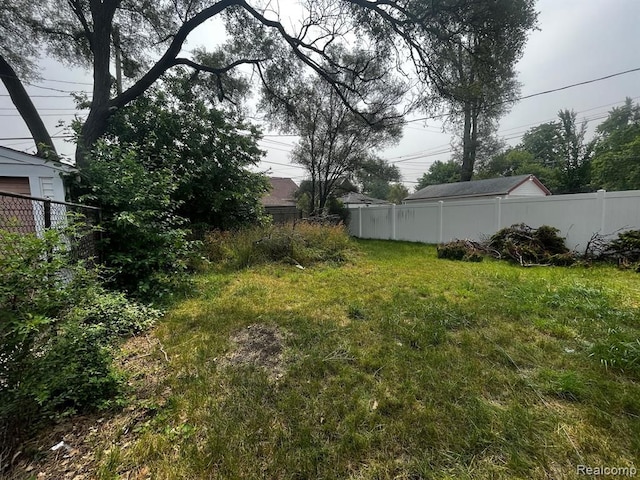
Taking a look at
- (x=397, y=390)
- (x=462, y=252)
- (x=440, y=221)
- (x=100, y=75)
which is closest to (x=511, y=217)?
(x=462, y=252)

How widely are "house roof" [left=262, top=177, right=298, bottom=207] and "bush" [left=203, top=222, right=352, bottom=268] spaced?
46.7 ft

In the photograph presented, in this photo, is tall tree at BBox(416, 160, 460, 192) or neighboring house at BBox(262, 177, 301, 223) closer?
neighboring house at BBox(262, 177, 301, 223)

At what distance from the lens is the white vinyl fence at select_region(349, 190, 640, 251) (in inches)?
221

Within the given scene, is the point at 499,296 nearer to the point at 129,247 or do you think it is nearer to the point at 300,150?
the point at 129,247

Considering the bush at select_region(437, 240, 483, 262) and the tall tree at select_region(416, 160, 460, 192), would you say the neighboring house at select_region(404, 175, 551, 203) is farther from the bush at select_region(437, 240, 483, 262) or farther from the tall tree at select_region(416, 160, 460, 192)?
the tall tree at select_region(416, 160, 460, 192)

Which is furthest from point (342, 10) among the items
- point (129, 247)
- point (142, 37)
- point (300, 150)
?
point (300, 150)

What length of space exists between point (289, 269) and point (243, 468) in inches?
184

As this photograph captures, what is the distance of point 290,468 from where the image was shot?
1267 millimetres

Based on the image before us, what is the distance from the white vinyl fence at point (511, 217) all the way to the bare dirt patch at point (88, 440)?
8.15m

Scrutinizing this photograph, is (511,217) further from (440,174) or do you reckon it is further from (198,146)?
(440,174)

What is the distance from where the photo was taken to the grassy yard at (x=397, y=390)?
1301 millimetres

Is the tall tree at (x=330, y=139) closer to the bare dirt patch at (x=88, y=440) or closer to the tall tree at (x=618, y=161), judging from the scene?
the bare dirt patch at (x=88, y=440)

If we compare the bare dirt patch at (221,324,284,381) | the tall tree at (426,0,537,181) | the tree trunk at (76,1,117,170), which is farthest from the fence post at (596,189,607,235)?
the tree trunk at (76,1,117,170)

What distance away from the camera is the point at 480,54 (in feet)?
14.0
